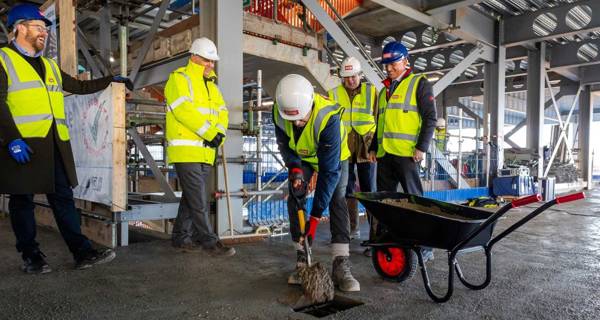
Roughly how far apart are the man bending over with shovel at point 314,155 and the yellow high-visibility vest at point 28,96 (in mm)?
1740

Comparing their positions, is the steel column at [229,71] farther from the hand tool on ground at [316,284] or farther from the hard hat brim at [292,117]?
the hand tool on ground at [316,284]

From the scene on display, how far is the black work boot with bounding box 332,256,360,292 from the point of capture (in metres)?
3.03

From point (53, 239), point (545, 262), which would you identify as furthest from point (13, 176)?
point (545, 262)

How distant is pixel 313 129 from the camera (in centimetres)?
295

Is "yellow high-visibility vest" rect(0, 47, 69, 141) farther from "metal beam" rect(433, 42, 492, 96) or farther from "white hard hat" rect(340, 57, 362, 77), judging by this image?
"metal beam" rect(433, 42, 492, 96)

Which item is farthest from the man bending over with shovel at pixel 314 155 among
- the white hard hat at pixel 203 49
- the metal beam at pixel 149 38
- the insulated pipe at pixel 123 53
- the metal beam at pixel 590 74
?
the metal beam at pixel 590 74

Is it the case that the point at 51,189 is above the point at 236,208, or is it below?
above

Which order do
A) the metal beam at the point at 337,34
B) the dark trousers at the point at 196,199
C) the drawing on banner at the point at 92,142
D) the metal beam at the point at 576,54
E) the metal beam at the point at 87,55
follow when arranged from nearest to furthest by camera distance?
the dark trousers at the point at 196,199
the drawing on banner at the point at 92,142
the metal beam at the point at 337,34
the metal beam at the point at 87,55
the metal beam at the point at 576,54

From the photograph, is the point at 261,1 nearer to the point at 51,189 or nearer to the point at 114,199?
the point at 114,199

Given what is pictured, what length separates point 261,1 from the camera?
25.9 feet

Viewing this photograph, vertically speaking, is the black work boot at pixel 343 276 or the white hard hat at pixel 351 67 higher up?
the white hard hat at pixel 351 67

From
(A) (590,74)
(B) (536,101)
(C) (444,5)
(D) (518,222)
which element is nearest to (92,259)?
(D) (518,222)

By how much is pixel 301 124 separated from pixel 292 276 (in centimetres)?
110

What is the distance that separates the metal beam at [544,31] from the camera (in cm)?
828
